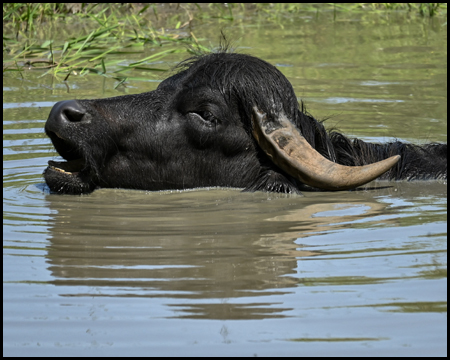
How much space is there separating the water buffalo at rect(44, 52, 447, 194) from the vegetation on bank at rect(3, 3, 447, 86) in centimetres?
333

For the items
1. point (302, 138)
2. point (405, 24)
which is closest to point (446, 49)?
point (405, 24)

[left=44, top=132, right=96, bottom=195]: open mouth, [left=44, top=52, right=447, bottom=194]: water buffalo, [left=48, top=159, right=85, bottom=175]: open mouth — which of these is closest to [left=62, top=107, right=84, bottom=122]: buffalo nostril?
[left=44, top=52, right=447, bottom=194]: water buffalo

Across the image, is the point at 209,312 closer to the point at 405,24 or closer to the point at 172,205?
the point at 172,205

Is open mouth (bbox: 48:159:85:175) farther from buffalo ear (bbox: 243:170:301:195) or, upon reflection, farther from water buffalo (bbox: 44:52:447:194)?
buffalo ear (bbox: 243:170:301:195)

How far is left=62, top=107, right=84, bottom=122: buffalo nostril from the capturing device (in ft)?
18.0

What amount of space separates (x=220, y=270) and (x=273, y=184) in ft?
6.02

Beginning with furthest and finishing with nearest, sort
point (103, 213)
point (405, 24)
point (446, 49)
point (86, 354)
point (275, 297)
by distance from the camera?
point (405, 24) → point (446, 49) → point (103, 213) → point (275, 297) → point (86, 354)

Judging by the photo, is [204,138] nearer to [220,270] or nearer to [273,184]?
[273,184]

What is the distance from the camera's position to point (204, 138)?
5.75 m

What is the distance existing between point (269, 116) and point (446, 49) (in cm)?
740

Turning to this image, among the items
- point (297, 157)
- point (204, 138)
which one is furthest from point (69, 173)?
point (297, 157)

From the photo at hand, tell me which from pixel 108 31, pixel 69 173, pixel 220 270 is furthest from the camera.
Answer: pixel 108 31

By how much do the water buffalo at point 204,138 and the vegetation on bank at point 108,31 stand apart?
3334mm

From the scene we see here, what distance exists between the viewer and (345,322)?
131 inches
